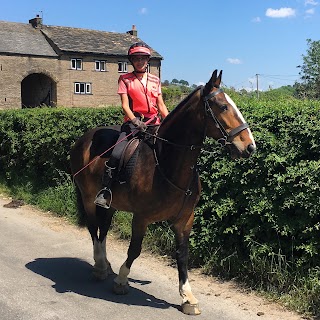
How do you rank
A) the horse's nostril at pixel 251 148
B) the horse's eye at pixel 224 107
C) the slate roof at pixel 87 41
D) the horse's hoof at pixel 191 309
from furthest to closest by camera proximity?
the slate roof at pixel 87 41 < the horse's hoof at pixel 191 309 < the horse's eye at pixel 224 107 < the horse's nostril at pixel 251 148

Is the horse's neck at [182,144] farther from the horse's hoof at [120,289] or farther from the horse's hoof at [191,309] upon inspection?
the horse's hoof at [120,289]

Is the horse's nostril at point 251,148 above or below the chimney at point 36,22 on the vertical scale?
below

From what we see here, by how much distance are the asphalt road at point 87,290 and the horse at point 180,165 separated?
0.28 metres

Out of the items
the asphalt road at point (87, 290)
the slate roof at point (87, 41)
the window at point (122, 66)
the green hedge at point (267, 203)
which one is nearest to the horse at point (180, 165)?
the asphalt road at point (87, 290)

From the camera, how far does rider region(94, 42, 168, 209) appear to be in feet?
15.6

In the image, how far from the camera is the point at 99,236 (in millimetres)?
5586

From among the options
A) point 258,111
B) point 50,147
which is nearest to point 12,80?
point 50,147

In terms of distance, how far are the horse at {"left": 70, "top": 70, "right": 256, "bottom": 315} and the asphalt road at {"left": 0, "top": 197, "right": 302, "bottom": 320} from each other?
0.91 ft

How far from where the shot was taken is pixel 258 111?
5449 mm

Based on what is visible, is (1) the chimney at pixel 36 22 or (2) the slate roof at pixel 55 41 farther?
(1) the chimney at pixel 36 22

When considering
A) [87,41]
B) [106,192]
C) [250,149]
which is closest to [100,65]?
→ [87,41]

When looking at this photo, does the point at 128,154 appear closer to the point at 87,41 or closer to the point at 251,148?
the point at 251,148

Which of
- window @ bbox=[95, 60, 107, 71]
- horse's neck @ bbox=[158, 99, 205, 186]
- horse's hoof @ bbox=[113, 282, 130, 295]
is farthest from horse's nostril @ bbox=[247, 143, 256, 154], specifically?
window @ bbox=[95, 60, 107, 71]

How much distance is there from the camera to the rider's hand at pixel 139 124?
4.55 m
